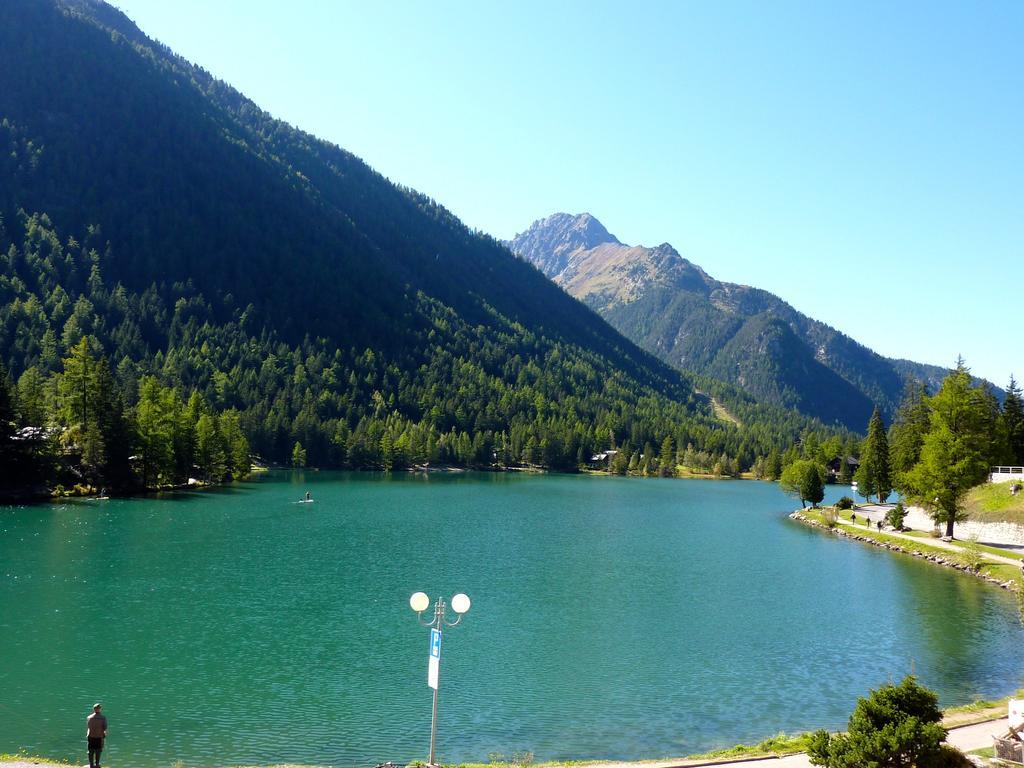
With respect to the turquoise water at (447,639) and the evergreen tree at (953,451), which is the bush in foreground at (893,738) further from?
the evergreen tree at (953,451)

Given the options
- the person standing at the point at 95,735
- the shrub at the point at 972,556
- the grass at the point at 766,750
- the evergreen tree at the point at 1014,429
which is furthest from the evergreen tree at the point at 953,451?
the person standing at the point at 95,735

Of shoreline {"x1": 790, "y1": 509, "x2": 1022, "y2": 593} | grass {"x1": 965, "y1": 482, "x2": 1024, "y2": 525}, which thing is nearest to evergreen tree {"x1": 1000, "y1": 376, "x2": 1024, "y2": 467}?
grass {"x1": 965, "y1": 482, "x2": 1024, "y2": 525}

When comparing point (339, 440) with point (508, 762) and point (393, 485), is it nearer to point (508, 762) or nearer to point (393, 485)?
point (393, 485)

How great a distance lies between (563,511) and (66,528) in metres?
62.2

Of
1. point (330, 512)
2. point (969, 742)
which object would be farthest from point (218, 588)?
point (330, 512)

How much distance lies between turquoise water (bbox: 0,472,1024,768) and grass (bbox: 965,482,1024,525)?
10.8 meters

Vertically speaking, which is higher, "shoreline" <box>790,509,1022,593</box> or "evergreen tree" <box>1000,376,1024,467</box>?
"evergreen tree" <box>1000,376,1024,467</box>

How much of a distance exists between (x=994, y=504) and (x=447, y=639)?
6117 centimetres

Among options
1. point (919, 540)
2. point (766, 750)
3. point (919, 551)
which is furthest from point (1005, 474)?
point (766, 750)

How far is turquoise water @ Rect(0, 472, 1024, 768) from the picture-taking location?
81.9 ft

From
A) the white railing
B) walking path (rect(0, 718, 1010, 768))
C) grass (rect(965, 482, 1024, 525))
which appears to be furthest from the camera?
the white railing

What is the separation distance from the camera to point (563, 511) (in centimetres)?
Result: 10562

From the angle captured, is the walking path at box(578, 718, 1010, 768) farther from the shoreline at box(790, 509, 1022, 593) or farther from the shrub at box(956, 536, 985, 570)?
the shrub at box(956, 536, 985, 570)

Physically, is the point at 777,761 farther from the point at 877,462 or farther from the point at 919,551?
the point at 877,462
